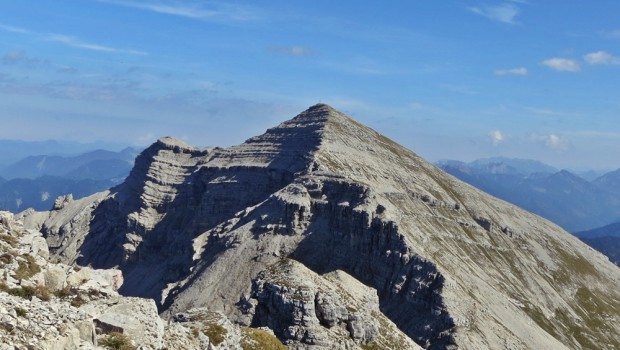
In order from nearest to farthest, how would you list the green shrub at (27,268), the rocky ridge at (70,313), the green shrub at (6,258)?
the rocky ridge at (70,313) → the green shrub at (27,268) → the green shrub at (6,258)

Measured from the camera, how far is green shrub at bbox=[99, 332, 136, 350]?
3659cm

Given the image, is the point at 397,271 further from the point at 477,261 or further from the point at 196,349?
the point at 196,349

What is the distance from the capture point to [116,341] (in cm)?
3700

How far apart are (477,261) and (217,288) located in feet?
288

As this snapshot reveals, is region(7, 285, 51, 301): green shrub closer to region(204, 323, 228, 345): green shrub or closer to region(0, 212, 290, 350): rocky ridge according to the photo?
region(0, 212, 290, 350): rocky ridge

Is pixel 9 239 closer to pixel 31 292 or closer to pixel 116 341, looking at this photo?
pixel 31 292

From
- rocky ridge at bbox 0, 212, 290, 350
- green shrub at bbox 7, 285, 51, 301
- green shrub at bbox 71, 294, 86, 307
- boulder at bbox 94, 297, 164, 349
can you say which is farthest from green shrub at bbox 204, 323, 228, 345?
green shrub at bbox 7, 285, 51, 301

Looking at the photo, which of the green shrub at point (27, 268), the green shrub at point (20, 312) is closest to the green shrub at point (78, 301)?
the green shrub at point (27, 268)

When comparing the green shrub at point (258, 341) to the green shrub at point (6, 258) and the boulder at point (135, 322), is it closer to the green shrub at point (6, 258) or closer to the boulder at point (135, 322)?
the boulder at point (135, 322)

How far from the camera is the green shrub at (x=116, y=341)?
36.6m

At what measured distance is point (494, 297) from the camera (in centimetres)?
16588

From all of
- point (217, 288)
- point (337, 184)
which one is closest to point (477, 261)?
point (337, 184)

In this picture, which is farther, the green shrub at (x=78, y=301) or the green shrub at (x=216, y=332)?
the green shrub at (x=216, y=332)

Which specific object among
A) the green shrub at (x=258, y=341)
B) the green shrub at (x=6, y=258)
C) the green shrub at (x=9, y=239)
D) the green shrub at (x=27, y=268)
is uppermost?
the green shrub at (x=9, y=239)
